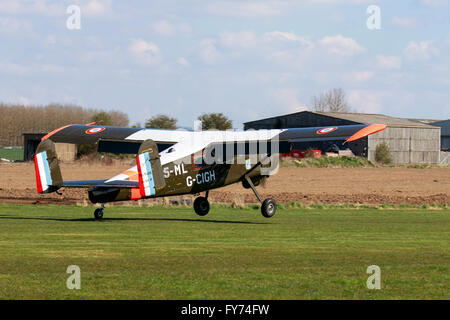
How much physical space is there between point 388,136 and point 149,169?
62706 mm

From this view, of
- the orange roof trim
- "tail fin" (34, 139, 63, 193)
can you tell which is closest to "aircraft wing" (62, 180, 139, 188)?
"tail fin" (34, 139, 63, 193)

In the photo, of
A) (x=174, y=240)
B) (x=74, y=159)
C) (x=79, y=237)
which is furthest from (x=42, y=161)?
(x=74, y=159)

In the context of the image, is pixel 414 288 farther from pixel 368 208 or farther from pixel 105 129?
pixel 368 208

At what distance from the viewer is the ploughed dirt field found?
3425cm

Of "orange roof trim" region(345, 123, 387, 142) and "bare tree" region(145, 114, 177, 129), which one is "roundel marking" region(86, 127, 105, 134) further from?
"bare tree" region(145, 114, 177, 129)

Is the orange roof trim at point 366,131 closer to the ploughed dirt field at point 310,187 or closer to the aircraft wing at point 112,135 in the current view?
the ploughed dirt field at point 310,187

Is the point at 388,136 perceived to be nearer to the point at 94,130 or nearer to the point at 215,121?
the point at 215,121

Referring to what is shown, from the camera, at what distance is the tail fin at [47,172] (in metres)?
19.7

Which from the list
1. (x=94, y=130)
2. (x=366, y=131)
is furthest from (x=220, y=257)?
(x=94, y=130)

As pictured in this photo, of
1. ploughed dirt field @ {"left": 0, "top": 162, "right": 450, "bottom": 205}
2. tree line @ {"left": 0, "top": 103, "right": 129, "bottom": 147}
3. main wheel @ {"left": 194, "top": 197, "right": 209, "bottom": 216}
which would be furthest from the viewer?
tree line @ {"left": 0, "top": 103, "right": 129, "bottom": 147}

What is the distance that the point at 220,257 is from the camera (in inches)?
516

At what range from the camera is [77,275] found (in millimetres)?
10422

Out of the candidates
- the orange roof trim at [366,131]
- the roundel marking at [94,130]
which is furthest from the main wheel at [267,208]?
the roundel marking at [94,130]
